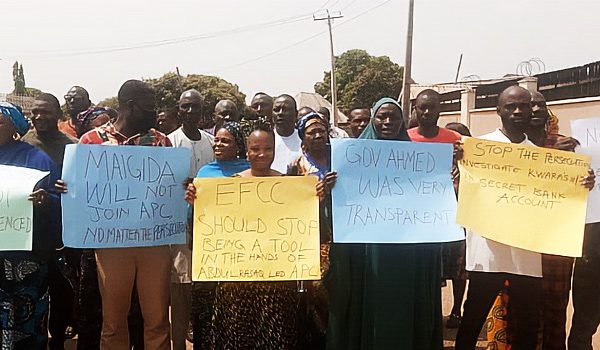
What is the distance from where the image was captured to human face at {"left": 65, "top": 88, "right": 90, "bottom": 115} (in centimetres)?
538

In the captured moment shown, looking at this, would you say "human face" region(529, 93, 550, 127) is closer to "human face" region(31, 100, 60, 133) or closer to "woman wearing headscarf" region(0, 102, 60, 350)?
"woman wearing headscarf" region(0, 102, 60, 350)

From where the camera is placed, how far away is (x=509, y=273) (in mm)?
3453

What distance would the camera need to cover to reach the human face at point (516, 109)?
3394mm

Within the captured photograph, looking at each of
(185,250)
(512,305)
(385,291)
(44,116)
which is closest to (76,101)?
(44,116)

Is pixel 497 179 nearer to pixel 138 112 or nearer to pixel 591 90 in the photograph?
pixel 138 112

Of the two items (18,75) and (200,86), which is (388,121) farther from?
(18,75)

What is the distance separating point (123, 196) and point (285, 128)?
81.8 inches

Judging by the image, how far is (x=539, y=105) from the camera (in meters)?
3.67

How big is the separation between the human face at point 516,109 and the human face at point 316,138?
1090mm

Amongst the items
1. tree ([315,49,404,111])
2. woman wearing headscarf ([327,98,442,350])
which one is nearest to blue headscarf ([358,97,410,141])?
woman wearing headscarf ([327,98,442,350])

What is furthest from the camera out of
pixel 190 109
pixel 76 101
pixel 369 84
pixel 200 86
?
pixel 369 84

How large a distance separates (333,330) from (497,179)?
128 cm

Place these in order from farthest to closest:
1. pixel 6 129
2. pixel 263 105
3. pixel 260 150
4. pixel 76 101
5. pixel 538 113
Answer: pixel 263 105
pixel 76 101
pixel 538 113
pixel 6 129
pixel 260 150

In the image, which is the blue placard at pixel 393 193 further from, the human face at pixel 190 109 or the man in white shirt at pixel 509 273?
the human face at pixel 190 109
